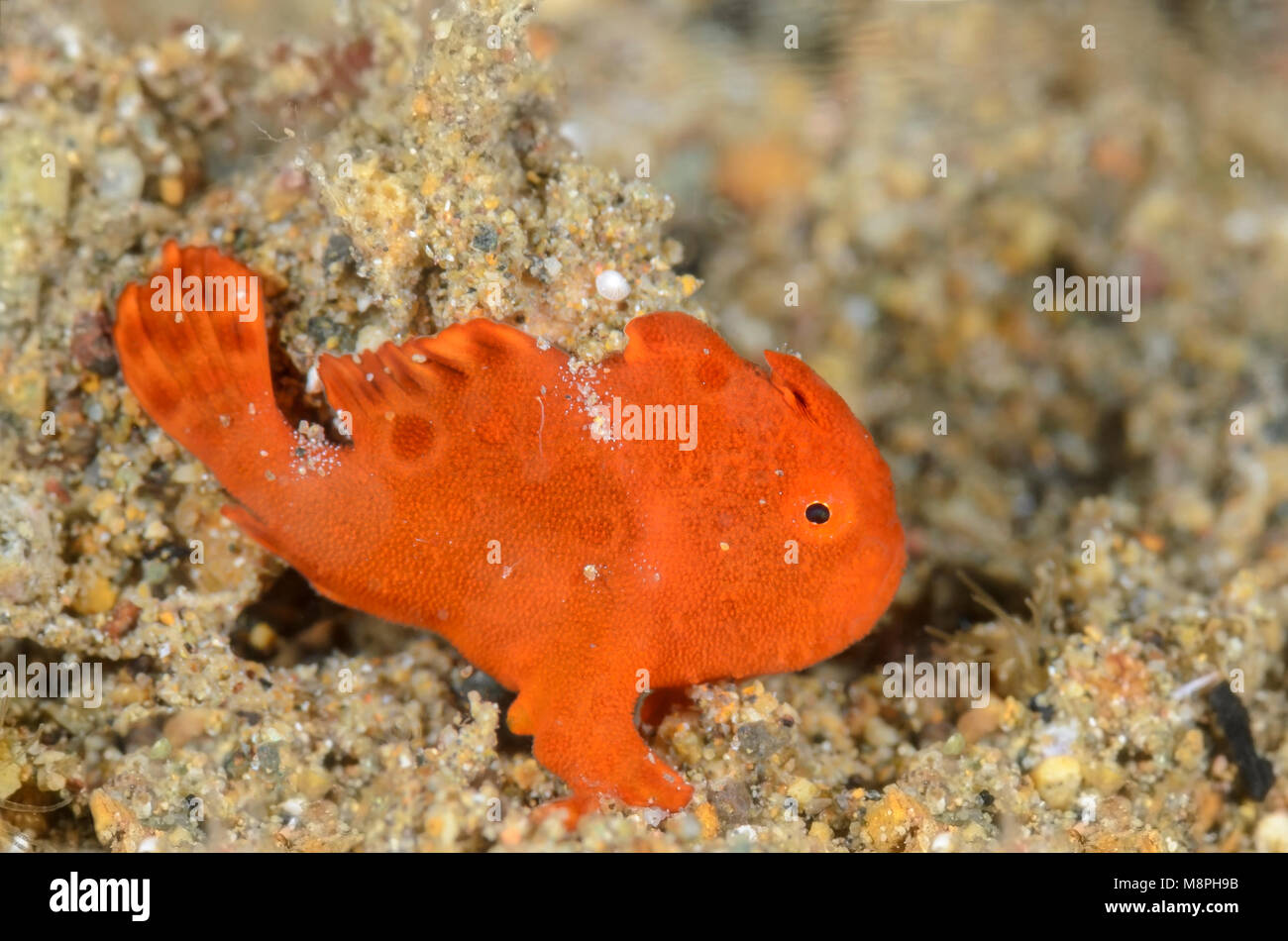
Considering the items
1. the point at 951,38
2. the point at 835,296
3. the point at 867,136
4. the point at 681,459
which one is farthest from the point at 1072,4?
the point at 681,459

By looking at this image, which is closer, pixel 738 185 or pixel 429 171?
pixel 429 171

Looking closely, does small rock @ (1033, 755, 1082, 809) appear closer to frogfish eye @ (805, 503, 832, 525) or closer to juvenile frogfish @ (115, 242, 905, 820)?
juvenile frogfish @ (115, 242, 905, 820)

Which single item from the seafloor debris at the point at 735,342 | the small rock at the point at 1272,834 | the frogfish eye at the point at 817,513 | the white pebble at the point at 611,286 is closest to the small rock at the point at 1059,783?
the seafloor debris at the point at 735,342

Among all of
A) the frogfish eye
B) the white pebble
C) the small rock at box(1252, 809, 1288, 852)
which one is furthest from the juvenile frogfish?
the small rock at box(1252, 809, 1288, 852)

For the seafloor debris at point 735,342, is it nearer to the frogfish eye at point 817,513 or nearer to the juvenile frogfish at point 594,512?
the juvenile frogfish at point 594,512
